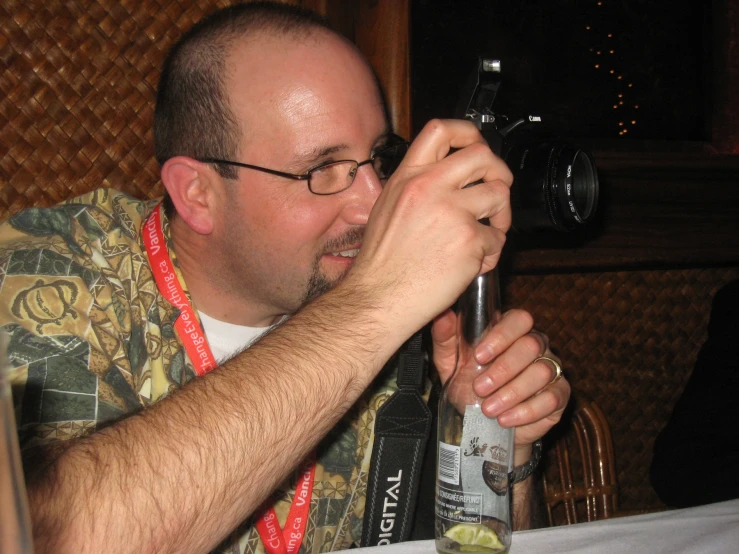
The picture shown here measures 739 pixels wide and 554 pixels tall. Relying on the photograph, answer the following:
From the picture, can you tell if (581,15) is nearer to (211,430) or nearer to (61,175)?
(61,175)

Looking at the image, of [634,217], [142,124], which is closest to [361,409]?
[142,124]

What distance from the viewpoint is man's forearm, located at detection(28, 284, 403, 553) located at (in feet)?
1.55

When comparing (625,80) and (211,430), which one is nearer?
(211,430)

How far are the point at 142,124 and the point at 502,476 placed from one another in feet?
3.57

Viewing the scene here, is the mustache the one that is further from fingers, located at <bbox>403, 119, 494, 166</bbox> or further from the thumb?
fingers, located at <bbox>403, 119, 494, 166</bbox>

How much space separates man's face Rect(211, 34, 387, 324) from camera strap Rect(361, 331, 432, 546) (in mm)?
226

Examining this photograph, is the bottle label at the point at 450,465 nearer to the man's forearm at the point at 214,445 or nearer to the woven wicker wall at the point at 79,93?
the man's forearm at the point at 214,445

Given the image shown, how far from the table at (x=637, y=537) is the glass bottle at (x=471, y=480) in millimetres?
26

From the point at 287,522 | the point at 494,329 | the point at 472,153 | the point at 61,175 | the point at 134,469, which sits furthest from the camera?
the point at 61,175

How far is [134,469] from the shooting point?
495mm

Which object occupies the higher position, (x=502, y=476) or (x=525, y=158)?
(x=525, y=158)

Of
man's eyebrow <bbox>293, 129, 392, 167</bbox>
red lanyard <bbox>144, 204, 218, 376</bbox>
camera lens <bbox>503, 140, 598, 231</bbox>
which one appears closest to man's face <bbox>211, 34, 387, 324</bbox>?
man's eyebrow <bbox>293, 129, 392, 167</bbox>

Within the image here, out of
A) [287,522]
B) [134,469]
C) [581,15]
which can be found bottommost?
[287,522]

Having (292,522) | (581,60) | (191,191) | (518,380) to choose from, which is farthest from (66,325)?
(581,60)
